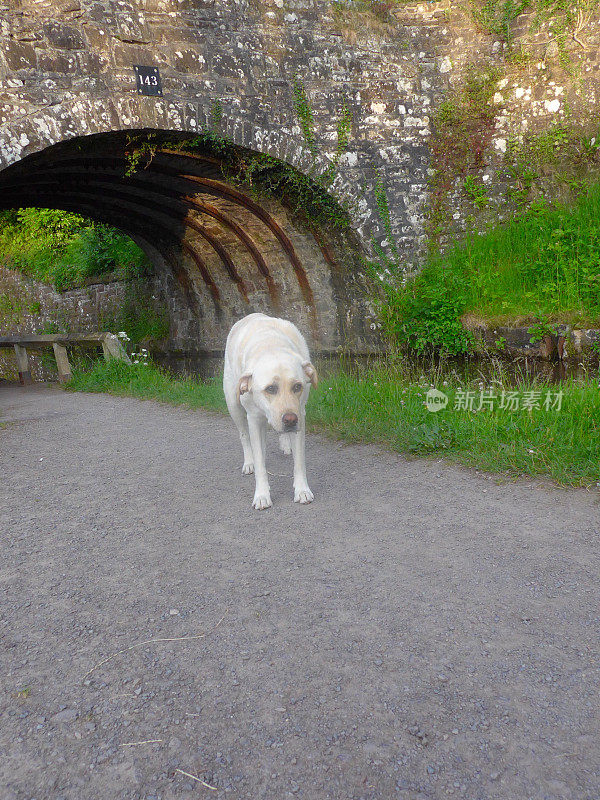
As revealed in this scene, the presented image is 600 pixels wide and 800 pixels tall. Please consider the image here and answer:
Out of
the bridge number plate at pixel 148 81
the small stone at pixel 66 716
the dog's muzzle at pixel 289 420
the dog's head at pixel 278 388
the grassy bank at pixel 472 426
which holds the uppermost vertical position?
the bridge number plate at pixel 148 81

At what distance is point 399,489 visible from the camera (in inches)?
157

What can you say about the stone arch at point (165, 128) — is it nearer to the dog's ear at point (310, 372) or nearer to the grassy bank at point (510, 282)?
the grassy bank at point (510, 282)

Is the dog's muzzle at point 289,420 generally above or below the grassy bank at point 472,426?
above

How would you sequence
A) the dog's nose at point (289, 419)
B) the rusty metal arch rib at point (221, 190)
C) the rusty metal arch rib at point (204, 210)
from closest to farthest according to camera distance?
the dog's nose at point (289, 419) → the rusty metal arch rib at point (221, 190) → the rusty metal arch rib at point (204, 210)

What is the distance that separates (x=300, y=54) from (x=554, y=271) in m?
4.26

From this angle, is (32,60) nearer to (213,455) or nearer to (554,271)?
(213,455)

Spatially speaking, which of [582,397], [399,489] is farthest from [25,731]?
[582,397]

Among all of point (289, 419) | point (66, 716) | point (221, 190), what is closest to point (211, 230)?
point (221, 190)

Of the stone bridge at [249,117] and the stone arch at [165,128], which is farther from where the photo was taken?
the stone bridge at [249,117]

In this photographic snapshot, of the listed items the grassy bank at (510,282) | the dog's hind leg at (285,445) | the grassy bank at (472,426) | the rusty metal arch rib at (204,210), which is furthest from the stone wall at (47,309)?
the dog's hind leg at (285,445)

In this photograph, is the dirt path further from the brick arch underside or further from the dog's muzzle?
the brick arch underside

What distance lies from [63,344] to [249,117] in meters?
7.02

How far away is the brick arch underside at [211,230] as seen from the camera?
7.79 m

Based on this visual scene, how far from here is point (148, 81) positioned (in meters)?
6.66
